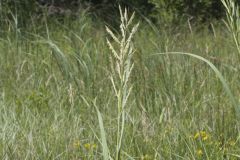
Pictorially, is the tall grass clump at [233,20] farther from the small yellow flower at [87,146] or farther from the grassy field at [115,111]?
the small yellow flower at [87,146]

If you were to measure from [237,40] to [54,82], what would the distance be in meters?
2.36

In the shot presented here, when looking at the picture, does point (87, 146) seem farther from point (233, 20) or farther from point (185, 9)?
point (185, 9)

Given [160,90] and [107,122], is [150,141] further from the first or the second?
[160,90]

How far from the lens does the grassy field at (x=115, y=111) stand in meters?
2.26

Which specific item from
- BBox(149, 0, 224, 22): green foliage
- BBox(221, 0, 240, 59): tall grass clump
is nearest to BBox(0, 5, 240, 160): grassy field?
BBox(221, 0, 240, 59): tall grass clump

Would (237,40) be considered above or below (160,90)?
above

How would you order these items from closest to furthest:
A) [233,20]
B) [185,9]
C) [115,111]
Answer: [233,20], [115,111], [185,9]

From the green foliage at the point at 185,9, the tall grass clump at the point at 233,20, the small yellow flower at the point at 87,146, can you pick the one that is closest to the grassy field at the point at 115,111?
the small yellow flower at the point at 87,146

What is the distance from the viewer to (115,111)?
2.91m

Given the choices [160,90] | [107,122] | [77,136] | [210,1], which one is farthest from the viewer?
[210,1]

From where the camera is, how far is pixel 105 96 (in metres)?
3.26

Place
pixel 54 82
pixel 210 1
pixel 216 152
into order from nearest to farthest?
pixel 216 152 → pixel 54 82 → pixel 210 1

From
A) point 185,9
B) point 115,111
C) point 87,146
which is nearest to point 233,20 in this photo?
point 87,146

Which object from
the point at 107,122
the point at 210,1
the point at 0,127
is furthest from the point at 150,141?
Result: the point at 210,1
